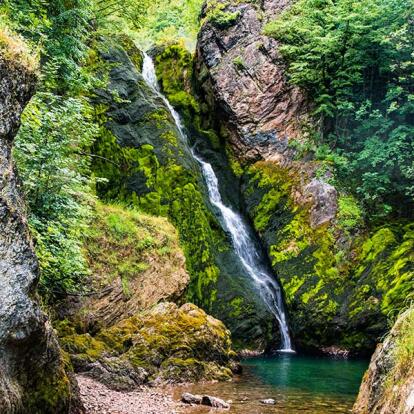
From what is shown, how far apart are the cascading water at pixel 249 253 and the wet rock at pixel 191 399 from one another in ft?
30.5

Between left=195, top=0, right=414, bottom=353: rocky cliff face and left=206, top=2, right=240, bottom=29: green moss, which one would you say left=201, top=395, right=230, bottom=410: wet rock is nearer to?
left=195, top=0, right=414, bottom=353: rocky cliff face

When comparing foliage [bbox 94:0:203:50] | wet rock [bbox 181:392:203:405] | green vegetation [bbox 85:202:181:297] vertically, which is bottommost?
wet rock [bbox 181:392:203:405]

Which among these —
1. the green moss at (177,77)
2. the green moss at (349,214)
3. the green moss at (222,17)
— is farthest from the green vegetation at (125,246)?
the green moss at (222,17)

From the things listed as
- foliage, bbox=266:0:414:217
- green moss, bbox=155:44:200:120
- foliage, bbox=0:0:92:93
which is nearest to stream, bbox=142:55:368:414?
green moss, bbox=155:44:200:120

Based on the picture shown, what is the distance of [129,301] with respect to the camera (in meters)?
12.9

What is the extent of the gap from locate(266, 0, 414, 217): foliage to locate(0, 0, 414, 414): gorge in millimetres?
103

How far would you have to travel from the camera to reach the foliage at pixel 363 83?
19656mm

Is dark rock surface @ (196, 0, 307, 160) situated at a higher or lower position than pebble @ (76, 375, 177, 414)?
higher

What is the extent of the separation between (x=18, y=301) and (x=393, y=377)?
4.30 metres

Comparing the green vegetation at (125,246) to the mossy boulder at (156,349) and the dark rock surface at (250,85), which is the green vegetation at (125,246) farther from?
the dark rock surface at (250,85)

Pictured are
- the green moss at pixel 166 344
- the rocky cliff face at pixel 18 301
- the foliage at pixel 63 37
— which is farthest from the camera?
the green moss at pixel 166 344

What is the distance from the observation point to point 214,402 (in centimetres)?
886

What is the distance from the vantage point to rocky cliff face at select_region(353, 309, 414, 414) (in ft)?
15.1

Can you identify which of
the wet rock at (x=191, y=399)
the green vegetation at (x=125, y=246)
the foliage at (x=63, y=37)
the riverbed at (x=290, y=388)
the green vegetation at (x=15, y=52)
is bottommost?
the riverbed at (x=290, y=388)
